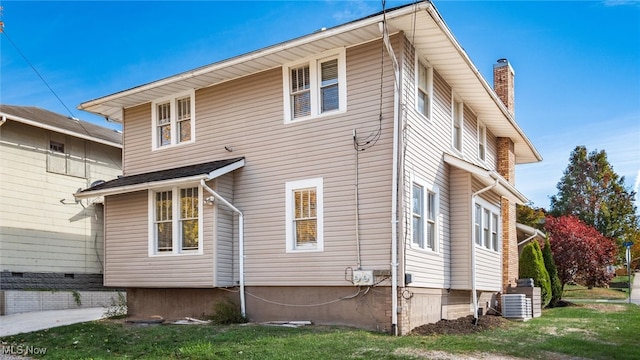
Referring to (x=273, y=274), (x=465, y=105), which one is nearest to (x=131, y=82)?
(x=273, y=274)

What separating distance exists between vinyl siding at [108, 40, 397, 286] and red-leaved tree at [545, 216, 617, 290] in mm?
17534

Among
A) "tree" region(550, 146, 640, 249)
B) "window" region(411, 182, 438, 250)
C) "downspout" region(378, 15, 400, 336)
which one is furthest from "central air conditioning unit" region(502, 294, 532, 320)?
"tree" region(550, 146, 640, 249)

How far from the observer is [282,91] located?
1380 centimetres

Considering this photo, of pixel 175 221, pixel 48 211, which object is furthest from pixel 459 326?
pixel 48 211

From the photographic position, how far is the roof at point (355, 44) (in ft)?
38.3

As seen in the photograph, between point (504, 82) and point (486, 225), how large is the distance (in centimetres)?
642

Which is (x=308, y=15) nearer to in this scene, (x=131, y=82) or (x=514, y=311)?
(x=131, y=82)

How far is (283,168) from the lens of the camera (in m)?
13.5

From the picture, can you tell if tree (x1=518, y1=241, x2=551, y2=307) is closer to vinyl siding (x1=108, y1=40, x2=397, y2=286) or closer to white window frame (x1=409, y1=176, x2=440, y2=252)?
white window frame (x1=409, y1=176, x2=440, y2=252)

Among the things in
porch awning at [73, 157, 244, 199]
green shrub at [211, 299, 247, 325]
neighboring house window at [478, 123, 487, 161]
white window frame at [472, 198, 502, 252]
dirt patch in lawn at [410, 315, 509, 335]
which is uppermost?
neighboring house window at [478, 123, 487, 161]

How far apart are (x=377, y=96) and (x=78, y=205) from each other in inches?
543

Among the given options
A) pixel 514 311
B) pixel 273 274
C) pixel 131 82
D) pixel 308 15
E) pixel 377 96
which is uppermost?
pixel 308 15

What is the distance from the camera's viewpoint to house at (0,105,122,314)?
19.1 metres

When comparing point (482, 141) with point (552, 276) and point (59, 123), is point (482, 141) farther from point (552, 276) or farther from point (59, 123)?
point (59, 123)
